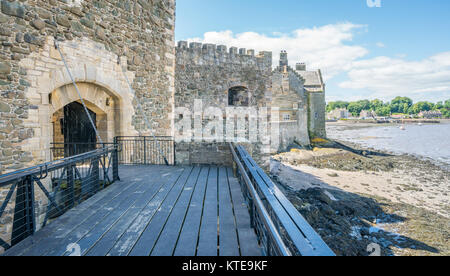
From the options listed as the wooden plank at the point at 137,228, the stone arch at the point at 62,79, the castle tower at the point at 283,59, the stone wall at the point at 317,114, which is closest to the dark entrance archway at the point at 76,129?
the stone arch at the point at 62,79

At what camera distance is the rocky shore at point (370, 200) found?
9797mm

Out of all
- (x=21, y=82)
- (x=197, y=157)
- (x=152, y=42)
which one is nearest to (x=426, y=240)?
(x=197, y=157)

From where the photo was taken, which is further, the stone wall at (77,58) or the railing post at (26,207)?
the stone wall at (77,58)

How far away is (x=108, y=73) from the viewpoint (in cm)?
764

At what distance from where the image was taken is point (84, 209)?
4.10m

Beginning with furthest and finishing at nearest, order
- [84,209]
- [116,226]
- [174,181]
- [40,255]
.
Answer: [174,181]
[84,209]
[116,226]
[40,255]

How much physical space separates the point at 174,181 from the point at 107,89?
3.96 metres

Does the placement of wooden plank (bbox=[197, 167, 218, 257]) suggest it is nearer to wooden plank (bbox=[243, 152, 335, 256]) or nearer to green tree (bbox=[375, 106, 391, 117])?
wooden plank (bbox=[243, 152, 335, 256])

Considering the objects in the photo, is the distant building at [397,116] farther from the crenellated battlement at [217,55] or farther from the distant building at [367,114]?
the crenellated battlement at [217,55]

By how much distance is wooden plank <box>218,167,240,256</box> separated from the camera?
286cm

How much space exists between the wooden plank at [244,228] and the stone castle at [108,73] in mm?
3103

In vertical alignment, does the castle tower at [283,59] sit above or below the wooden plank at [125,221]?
above
